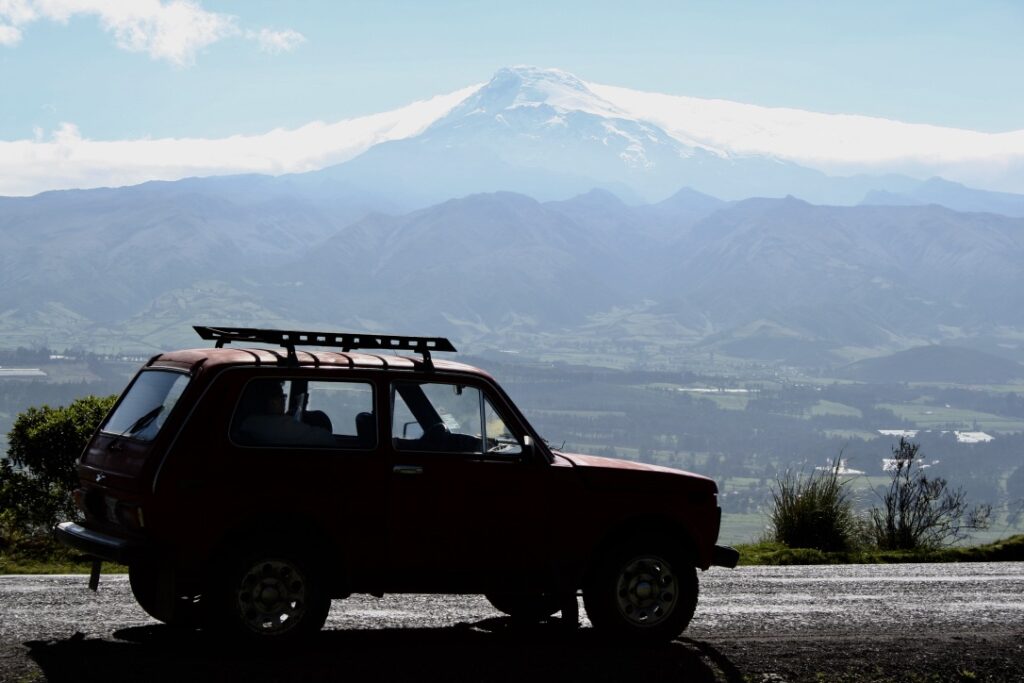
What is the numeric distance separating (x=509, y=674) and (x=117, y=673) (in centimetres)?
219

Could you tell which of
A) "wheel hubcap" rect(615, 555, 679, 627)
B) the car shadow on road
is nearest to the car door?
the car shadow on road

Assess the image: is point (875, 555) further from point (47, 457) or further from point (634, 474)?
point (47, 457)

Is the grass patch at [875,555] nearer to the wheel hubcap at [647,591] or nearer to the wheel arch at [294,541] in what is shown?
the wheel hubcap at [647,591]

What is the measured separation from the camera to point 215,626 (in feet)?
24.1

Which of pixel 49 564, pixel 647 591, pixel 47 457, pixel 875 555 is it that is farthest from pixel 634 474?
pixel 47 457

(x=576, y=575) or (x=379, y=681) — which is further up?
(x=576, y=575)

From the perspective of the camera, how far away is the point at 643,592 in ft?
27.7

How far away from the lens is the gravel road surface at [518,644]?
7238 millimetres

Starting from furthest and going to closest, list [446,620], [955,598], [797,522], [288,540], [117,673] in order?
[797,522], [955,598], [446,620], [288,540], [117,673]

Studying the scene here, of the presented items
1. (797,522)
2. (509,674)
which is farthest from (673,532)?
(797,522)

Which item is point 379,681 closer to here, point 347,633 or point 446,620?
point 347,633

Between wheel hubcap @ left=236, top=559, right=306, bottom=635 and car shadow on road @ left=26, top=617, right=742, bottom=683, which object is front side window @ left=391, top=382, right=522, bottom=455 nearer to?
wheel hubcap @ left=236, top=559, right=306, bottom=635

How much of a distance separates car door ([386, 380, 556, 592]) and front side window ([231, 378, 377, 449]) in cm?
20

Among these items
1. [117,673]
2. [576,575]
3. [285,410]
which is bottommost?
[117,673]
